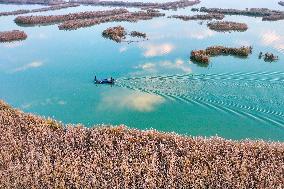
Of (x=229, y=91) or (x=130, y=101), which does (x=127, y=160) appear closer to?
(x=130, y=101)

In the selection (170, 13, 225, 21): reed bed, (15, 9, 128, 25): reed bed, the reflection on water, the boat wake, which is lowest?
the reflection on water

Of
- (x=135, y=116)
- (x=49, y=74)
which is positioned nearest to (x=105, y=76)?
(x=49, y=74)

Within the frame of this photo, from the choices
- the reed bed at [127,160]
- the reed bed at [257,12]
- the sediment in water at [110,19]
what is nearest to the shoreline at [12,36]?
the sediment in water at [110,19]

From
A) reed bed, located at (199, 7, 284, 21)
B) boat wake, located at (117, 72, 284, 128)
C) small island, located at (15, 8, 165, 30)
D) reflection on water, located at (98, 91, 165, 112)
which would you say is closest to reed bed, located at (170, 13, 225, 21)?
reed bed, located at (199, 7, 284, 21)

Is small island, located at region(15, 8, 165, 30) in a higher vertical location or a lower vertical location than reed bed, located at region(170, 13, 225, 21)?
lower

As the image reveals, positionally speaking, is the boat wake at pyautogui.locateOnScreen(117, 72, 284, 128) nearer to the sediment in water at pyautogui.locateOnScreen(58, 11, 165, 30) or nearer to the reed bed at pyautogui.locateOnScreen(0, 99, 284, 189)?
the reed bed at pyautogui.locateOnScreen(0, 99, 284, 189)

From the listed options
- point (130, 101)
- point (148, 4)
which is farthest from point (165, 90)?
point (148, 4)
